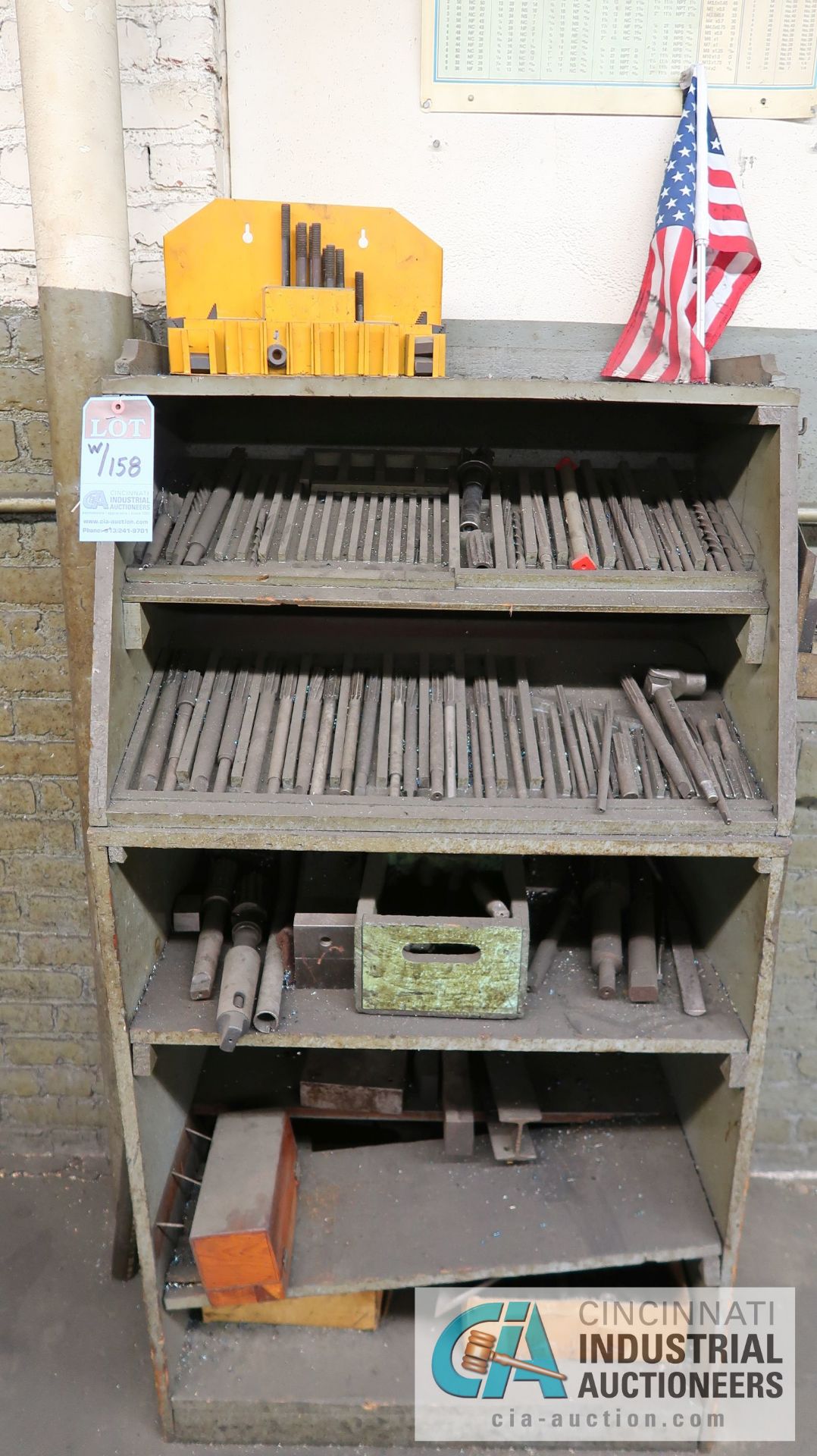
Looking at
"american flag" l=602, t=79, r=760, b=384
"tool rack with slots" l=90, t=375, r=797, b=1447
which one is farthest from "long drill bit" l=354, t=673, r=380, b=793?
"american flag" l=602, t=79, r=760, b=384

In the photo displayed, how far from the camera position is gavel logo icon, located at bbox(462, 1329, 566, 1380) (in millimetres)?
2012

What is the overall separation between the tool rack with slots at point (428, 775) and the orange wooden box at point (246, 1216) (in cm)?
8

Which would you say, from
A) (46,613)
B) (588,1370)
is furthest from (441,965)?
(46,613)

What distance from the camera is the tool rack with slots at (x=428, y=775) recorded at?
65.4 inches

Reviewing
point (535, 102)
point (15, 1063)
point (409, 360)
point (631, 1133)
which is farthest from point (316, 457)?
point (15, 1063)

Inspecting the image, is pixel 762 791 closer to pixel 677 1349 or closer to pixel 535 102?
pixel 677 1349

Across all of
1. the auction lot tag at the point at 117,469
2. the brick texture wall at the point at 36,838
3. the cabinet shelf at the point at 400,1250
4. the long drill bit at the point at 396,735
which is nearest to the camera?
the auction lot tag at the point at 117,469

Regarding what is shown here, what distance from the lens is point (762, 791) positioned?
5.63ft

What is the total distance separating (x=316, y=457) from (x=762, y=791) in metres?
1.17

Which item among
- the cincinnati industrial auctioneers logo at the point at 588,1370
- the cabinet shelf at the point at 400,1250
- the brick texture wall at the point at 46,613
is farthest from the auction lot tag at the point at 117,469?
the cincinnati industrial auctioneers logo at the point at 588,1370

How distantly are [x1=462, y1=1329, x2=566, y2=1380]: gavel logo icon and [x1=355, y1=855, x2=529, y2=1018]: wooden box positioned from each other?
0.80 m

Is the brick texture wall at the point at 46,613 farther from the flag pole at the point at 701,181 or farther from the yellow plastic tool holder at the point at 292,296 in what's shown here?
the flag pole at the point at 701,181

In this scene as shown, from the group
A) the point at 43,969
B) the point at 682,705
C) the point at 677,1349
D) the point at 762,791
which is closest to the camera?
the point at 762,791

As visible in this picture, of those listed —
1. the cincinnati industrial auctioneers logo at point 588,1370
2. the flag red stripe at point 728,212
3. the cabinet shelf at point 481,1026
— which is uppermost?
the flag red stripe at point 728,212
